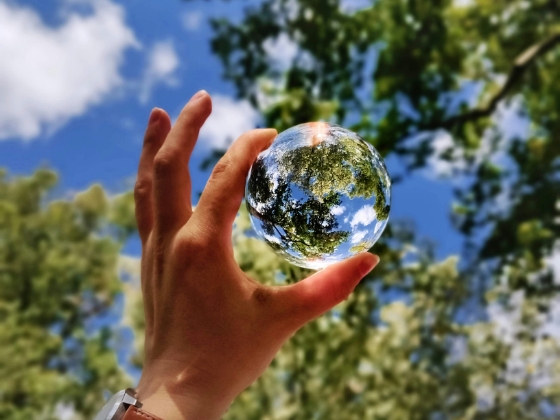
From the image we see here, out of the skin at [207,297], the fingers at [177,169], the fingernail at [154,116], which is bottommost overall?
the skin at [207,297]

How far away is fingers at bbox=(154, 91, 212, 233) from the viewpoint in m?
2.39

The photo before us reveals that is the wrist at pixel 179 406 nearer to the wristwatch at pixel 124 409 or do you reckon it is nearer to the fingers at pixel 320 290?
the wristwatch at pixel 124 409

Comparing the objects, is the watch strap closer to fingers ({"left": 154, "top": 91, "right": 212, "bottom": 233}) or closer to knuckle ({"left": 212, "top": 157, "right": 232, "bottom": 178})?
fingers ({"left": 154, "top": 91, "right": 212, "bottom": 233})

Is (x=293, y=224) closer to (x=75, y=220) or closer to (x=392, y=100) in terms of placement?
(x=392, y=100)

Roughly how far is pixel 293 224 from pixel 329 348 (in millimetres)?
6843

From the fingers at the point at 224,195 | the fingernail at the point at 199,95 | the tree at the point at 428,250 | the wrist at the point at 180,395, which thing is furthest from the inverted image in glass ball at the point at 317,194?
the tree at the point at 428,250

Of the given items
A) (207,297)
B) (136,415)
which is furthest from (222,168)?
(136,415)

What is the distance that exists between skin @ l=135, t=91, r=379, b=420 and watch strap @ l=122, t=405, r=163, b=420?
93mm

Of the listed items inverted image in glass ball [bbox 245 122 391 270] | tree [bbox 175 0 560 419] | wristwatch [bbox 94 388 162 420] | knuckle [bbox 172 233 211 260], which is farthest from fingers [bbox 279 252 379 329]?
tree [bbox 175 0 560 419]

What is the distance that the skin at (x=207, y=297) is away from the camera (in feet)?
6.98

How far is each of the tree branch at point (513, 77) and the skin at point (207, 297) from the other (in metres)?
6.86

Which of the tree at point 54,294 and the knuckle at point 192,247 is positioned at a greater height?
the tree at point 54,294

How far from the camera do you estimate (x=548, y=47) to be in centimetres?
841

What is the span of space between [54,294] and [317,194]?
933 centimetres
